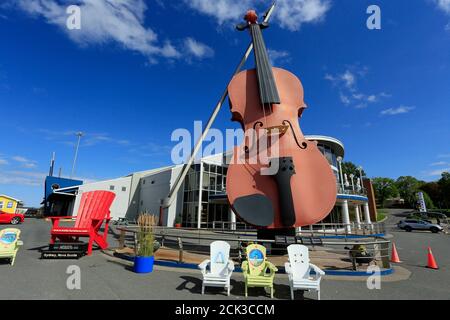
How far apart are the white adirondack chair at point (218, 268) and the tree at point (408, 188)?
89221mm

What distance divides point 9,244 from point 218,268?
5492 millimetres

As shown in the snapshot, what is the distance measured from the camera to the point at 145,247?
18.0 feet

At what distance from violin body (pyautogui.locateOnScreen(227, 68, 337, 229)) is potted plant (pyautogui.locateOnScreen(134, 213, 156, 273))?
2123 millimetres

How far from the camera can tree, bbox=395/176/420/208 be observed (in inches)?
2906

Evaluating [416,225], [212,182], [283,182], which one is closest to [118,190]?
[212,182]

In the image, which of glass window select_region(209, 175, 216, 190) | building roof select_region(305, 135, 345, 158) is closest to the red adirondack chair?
glass window select_region(209, 175, 216, 190)

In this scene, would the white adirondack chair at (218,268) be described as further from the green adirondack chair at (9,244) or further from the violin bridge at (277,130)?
the green adirondack chair at (9,244)

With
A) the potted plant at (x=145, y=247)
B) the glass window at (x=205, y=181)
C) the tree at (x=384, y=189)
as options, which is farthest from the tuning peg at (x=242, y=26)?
the tree at (x=384, y=189)

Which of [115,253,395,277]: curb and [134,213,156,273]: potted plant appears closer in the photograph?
[134,213,156,273]: potted plant

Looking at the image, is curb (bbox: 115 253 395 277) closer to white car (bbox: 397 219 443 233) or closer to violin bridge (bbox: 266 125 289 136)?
violin bridge (bbox: 266 125 289 136)

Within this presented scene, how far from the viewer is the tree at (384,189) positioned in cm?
7438
